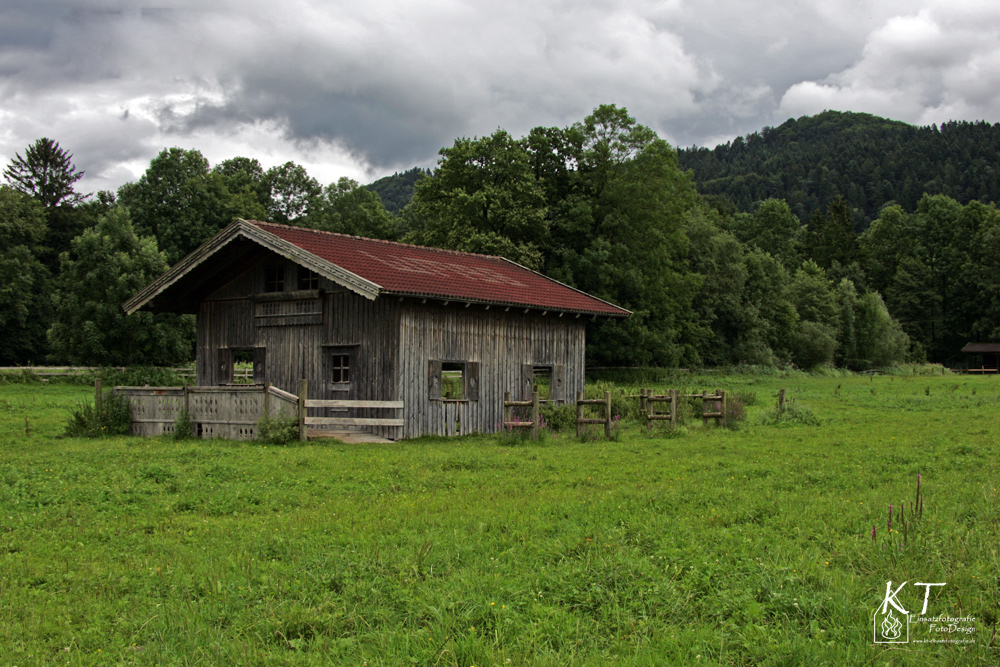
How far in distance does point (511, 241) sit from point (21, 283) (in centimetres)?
3490

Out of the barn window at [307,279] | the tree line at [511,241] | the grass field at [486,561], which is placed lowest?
the grass field at [486,561]

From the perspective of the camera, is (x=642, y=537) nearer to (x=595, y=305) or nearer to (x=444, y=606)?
(x=444, y=606)

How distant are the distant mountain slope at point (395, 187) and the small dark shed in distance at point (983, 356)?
85110 mm

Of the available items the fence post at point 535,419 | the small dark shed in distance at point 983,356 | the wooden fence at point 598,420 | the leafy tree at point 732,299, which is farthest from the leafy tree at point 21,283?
the small dark shed in distance at point 983,356

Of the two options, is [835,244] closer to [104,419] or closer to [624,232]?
[624,232]

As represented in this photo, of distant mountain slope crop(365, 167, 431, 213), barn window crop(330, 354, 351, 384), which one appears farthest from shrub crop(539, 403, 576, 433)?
distant mountain slope crop(365, 167, 431, 213)

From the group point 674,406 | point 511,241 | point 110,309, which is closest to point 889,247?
point 511,241

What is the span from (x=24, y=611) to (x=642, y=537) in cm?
584

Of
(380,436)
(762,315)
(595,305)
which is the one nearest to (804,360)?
(762,315)

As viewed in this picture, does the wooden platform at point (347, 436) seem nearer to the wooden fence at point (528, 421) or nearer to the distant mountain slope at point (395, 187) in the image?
the wooden fence at point (528, 421)

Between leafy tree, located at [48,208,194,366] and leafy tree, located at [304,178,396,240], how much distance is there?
22841mm

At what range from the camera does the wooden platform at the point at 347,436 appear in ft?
65.3

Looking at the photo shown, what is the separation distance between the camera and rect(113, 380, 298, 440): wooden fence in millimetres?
19141

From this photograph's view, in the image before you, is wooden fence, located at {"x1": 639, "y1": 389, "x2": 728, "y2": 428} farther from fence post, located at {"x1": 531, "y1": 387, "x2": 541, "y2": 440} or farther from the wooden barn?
the wooden barn
